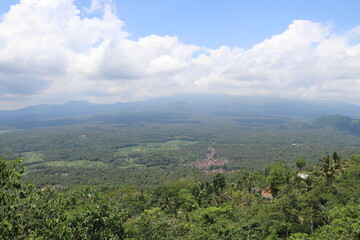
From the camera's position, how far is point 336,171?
3697 cm

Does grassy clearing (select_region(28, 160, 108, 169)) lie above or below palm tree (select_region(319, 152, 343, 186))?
below

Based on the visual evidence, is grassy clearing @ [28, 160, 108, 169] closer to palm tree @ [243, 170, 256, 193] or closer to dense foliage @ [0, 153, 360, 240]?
dense foliage @ [0, 153, 360, 240]

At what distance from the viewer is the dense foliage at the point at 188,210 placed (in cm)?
1067

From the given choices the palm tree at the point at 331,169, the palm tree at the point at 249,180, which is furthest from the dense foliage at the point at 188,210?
the palm tree at the point at 249,180

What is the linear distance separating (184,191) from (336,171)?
2827 cm

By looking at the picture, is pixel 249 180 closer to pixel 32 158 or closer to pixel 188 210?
pixel 188 210

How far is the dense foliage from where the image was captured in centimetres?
1067

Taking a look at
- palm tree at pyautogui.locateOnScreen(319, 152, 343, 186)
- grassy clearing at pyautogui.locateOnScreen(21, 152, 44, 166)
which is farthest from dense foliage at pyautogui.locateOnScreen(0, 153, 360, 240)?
grassy clearing at pyautogui.locateOnScreen(21, 152, 44, 166)

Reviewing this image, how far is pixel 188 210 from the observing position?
1594 inches

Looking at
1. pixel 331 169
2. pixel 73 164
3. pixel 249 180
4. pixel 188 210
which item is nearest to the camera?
pixel 331 169

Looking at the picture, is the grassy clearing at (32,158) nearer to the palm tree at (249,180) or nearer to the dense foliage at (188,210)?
the dense foliage at (188,210)

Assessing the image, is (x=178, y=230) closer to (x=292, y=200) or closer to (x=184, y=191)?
(x=292, y=200)

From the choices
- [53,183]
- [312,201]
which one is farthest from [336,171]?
[53,183]

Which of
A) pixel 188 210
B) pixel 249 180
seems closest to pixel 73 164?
pixel 188 210
